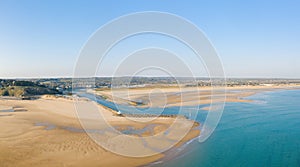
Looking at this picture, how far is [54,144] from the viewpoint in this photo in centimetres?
1489

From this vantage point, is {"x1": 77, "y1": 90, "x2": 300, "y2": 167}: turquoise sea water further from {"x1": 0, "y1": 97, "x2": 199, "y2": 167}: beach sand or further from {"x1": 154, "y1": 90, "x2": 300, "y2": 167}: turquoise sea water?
{"x1": 0, "y1": 97, "x2": 199, "y2": 167}: beach sand

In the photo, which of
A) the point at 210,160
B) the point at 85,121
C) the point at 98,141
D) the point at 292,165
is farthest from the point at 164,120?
the point at 292,165

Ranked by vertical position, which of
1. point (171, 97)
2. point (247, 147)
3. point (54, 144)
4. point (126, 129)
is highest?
point (171, 97)

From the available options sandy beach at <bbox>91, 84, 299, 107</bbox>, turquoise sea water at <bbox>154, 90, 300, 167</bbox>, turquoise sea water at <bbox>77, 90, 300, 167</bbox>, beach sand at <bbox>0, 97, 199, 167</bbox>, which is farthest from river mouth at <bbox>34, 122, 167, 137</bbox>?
sandy beach at <bbox>91, 84, 299, 107</bbox>

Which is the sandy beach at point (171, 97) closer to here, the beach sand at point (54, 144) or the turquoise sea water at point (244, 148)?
the turquoise sea water at point (244, 148)

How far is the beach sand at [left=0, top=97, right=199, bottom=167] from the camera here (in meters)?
12.2

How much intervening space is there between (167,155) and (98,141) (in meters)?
4.51

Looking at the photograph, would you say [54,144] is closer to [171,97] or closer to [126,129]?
[126,129]

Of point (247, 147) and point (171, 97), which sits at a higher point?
point (171, 97)

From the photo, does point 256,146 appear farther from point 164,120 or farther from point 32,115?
point 32,115

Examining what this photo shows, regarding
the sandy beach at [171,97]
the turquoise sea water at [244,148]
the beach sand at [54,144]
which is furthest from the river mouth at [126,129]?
the sandy beach at [171,97]

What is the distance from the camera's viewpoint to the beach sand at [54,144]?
40.0 feet

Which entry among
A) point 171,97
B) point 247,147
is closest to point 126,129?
point 247,147

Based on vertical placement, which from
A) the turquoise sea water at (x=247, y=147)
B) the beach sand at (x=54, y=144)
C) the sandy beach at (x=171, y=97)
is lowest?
the turquoise sea water at (x=247, y=147)
